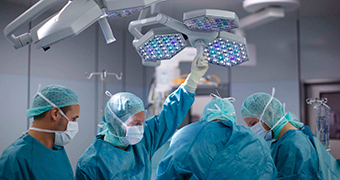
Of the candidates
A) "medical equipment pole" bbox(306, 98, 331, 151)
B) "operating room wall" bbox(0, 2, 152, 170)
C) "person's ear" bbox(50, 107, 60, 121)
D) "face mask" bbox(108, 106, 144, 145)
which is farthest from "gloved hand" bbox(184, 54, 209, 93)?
"operating room wall" bbox(0, 2, 152, 170)

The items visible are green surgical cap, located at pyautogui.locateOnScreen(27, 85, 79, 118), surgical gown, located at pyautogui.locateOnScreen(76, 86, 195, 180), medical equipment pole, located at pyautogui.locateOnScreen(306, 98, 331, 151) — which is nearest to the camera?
green surgical cap, located at pyautogui.locateOnScreen(27, 85, 79, 118)

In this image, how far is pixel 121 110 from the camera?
1683mm

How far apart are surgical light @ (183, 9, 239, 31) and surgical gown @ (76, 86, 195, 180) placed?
565 mm

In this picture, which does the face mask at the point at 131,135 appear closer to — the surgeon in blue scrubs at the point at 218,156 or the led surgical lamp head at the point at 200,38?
the surgeon in blue scrubs at the point at 218,156

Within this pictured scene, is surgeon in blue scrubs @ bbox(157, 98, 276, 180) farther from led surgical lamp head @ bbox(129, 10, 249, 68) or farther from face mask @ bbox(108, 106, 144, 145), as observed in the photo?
led surgical lamp head @ bbox(129, 10, 249, 68)

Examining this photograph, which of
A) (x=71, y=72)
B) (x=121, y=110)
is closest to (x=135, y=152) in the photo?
(x=121, y=110)

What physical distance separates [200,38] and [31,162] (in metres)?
1.00

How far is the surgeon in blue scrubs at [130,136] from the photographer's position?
1580mm

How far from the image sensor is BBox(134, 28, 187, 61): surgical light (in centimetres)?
149

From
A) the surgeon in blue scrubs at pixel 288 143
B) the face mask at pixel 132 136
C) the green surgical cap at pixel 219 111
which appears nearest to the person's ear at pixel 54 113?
the face mask at pixel 132 136

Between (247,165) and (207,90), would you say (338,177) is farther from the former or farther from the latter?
(207,90)

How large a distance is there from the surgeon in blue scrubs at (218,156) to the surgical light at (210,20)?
1.76ft

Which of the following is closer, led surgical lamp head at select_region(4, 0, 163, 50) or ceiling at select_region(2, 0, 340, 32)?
led surgical lamp head at select_region(4, 0, 163, 50)

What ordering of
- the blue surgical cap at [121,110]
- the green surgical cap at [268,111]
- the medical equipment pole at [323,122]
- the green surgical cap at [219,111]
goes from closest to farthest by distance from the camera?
1. the blue surgical cap at [121,110]
2. the green surgical cap at [219,111]
3. the green surgical cap at [268,111]
4. the medical equipment pole at [323,122]
